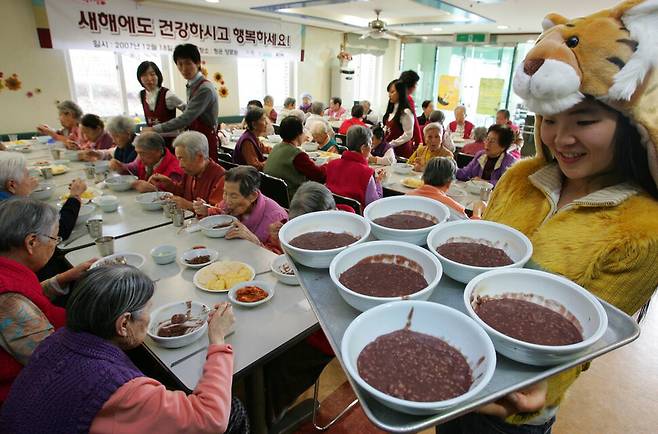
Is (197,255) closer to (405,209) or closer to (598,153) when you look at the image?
(405,209)

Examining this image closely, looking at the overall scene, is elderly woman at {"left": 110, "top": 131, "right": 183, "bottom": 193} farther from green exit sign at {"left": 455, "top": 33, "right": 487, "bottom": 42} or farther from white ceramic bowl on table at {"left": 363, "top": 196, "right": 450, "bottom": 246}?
green exit sign at {"left": 455, "top": 33, "right": 487, "bottom": 42}

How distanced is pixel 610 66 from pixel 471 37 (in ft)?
33.7

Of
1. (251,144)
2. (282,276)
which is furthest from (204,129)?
(282,276)

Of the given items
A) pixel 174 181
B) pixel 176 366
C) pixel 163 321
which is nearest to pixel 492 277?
pixel 176 366

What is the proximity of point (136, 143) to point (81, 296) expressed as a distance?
2.50m

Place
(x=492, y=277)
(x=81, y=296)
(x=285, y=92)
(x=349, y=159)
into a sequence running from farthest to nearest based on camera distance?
(x=285, y=92) < (x=349, y=159) < (x=81, y=296) < (x=492, y=277)

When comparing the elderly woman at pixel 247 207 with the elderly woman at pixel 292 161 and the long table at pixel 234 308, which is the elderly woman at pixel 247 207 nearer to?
the long table at pixel 234 308

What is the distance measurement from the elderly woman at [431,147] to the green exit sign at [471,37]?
6908 millimetres

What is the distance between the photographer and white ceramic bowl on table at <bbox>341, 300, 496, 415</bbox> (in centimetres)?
62

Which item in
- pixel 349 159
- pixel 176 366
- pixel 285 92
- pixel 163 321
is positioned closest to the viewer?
pixel 176 366

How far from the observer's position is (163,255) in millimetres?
1961

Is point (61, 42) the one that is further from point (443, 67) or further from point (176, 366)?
point (443, 67)

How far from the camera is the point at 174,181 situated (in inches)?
→ 129

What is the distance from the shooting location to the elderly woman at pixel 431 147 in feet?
13.6
